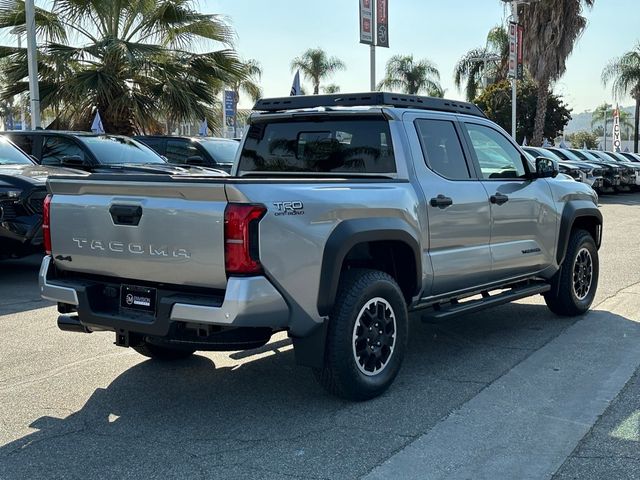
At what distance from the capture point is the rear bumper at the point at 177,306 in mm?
3842

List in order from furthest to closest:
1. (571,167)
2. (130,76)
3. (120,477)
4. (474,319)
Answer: (571,167) → (130,76) → (474,319) → (120,477)

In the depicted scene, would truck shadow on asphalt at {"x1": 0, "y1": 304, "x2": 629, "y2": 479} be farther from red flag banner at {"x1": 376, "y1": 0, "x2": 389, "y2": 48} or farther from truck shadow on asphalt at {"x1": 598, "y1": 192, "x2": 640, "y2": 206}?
truck shadow on asphalt at {"x1": 598, "y1": 192, "x2": 640, "y2": 206}

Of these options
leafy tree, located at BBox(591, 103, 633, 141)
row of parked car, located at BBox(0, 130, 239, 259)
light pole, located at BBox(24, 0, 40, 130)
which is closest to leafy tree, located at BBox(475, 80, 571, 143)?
light pole, located at BBox(24, 0, 40, 130)

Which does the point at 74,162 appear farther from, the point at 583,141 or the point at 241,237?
the point at 583,141

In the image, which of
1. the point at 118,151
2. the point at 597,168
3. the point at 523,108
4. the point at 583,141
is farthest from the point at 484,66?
the point at 583,141

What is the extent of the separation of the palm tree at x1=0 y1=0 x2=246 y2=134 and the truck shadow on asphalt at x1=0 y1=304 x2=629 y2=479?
1232 centimetres

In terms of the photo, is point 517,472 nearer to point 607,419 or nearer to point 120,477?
Result: point 607,419

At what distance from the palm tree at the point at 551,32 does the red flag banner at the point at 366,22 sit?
59.9 ft

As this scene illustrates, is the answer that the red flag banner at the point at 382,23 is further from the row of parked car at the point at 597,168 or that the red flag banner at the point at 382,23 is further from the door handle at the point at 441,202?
the door handle at the point at 441,202

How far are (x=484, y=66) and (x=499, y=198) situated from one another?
1583 inches

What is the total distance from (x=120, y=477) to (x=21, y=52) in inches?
631

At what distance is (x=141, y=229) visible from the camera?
13.6ft

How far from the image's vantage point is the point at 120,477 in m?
3.56

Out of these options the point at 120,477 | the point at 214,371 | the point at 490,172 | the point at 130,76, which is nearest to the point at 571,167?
the point at 130,76
